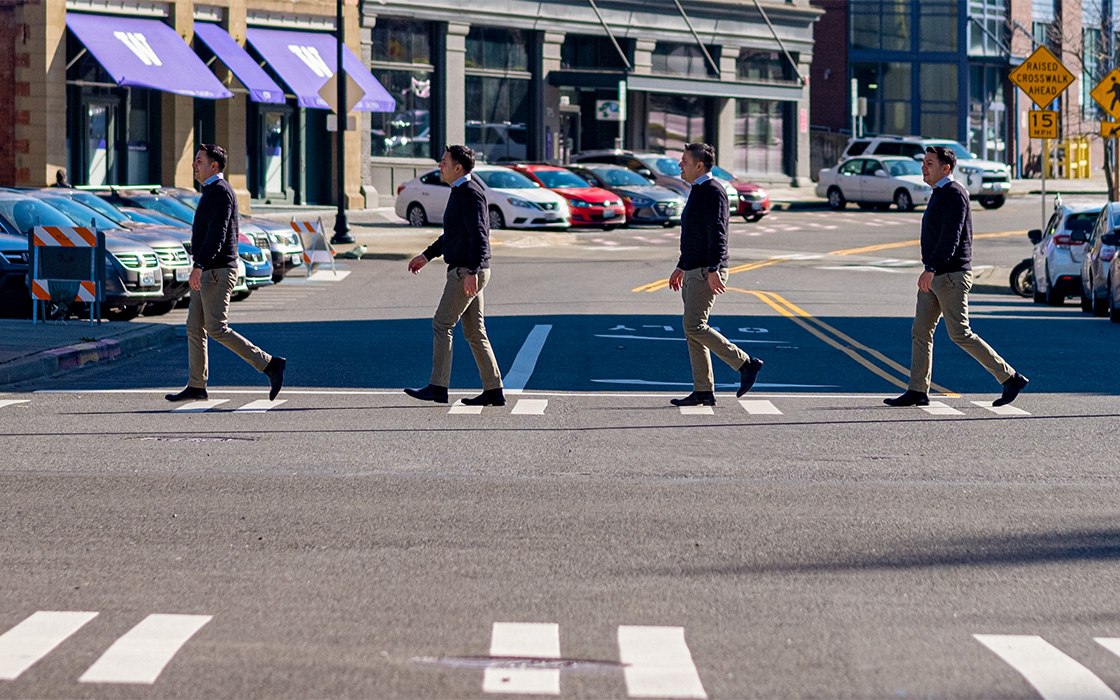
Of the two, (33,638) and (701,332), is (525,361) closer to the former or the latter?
(701,332)

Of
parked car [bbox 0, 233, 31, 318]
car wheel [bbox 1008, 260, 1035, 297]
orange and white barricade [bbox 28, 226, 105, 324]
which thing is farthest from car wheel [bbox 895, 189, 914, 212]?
orange and white barricade [bbox 28, 226, 105, 324]

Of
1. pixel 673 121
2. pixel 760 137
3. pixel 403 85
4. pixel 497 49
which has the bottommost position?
pixel 760 137

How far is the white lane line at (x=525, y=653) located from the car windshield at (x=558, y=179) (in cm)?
3462

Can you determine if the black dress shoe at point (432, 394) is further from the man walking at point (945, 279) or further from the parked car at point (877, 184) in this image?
the parked car at point (877, 184)

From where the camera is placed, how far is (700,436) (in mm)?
11008

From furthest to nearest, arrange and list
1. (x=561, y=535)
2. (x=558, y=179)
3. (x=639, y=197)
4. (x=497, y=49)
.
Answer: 1. (x=497, y=49)
2. (x=639, y=197)
3. (x=558, y=179)
4. (x=561, y=535)

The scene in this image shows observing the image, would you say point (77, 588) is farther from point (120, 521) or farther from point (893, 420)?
point (893, 420)

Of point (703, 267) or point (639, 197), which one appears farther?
point (639, 197)

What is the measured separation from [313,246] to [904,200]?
24990 mm

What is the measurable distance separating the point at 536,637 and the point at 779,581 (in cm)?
133

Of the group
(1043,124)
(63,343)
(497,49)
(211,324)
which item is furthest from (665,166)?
(211,324)

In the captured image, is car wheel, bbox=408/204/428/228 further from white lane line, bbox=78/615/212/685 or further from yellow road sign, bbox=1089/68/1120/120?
white lane line, bbox=78/615/212/685

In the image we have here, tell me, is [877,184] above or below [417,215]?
above

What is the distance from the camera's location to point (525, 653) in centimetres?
570
